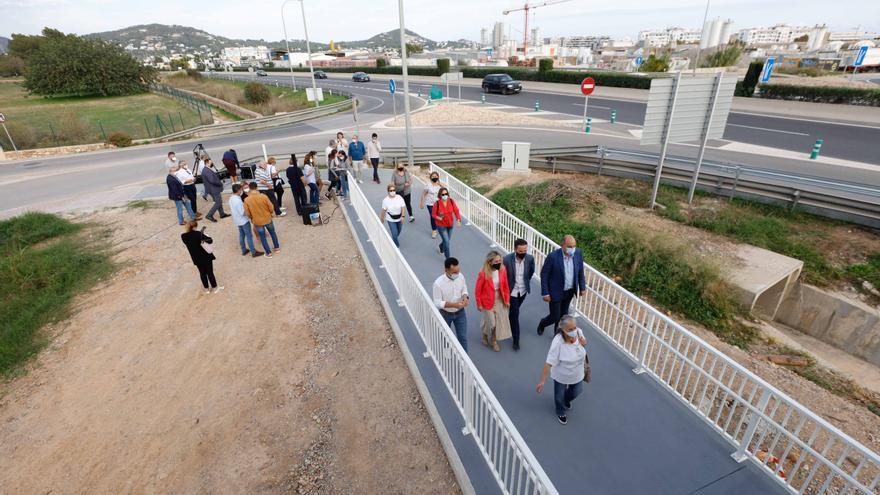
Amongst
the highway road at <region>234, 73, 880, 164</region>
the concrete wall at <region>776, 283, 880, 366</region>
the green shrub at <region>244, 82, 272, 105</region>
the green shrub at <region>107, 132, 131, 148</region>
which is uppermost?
the green shrub at <region>244, 82, 272, 105</region>

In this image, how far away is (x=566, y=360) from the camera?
428 cm

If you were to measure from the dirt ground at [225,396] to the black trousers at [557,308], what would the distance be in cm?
207

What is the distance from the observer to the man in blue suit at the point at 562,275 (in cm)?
546

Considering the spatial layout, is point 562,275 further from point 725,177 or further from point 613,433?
point 725,177

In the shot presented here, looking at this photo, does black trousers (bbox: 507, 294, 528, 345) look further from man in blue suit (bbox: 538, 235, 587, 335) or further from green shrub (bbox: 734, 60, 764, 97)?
green shrub (bbox: 734, 60, 764, 97)

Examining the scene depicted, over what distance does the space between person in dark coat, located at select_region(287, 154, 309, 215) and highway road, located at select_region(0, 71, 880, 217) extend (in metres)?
6.40

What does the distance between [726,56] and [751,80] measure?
Answer: 59.2 ft

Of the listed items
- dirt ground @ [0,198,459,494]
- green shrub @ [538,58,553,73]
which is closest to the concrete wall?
dirt ground @ [0,198,459,494]

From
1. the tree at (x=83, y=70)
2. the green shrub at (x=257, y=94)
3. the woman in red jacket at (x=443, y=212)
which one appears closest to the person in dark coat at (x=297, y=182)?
the woman in red jacket at (x=443, y=212)

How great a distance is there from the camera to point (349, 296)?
25.7 feet

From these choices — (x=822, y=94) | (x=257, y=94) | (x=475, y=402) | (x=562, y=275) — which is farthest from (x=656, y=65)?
(x=475, y=402)

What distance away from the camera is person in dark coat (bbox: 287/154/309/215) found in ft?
34.4

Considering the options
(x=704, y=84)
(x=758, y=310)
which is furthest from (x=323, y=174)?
(x=758, y=310)

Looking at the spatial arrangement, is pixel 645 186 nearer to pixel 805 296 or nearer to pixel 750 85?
pixel 805 296
